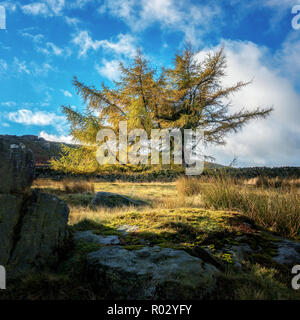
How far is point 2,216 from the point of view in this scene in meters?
2.51

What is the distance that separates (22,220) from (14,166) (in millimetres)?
670

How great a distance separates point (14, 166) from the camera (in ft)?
8.48

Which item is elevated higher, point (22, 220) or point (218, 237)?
point (22, 220)

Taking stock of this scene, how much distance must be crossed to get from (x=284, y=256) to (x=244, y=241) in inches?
18.6

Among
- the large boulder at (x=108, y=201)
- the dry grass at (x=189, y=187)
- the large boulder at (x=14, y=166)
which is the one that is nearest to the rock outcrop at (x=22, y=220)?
the large boulder at (x=14, y=166)

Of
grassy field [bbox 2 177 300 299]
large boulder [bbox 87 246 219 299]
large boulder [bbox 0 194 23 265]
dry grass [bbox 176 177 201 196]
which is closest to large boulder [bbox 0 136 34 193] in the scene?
large boulder [bbox 0 194 23 265]

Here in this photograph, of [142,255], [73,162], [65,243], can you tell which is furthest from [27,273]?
[73,162]

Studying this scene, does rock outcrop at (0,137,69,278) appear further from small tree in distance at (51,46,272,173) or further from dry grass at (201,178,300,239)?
small tree in distance at (51,46,272,173)

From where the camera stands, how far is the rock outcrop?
2.48 meters

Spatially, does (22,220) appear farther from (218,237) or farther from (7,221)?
(218,237)

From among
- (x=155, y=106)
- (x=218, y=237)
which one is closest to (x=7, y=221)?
(x=218, y=237)
